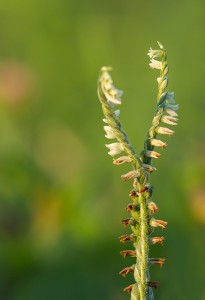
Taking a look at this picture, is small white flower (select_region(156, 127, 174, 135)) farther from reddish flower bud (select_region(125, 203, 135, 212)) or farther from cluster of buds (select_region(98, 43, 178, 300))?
reddish flower bud (select_region(125, 203, 135, 212))

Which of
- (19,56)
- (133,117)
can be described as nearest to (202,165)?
(133,117)

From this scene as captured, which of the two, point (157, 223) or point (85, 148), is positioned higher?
point (85, 148)

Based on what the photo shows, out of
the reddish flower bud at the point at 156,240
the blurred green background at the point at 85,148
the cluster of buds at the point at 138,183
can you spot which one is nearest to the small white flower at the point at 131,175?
the cluster of buds at the point at 138,183

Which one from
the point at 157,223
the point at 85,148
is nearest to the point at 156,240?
the point at 157,223

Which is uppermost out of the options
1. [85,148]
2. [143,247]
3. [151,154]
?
[85,148]

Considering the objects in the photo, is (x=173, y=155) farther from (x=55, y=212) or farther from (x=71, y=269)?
(x=71, y=269)

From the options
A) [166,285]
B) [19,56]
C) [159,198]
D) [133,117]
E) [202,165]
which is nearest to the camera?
[166,285]

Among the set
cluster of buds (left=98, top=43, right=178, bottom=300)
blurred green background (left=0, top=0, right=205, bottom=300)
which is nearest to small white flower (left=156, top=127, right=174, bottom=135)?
cluster of buds (left=98, top=43, right=178, bottom=300)

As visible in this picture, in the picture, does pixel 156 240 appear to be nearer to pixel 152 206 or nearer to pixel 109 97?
pixel 152 206
